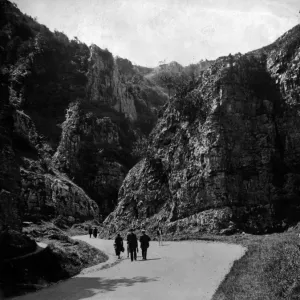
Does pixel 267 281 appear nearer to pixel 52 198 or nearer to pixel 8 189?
pixel 8 189

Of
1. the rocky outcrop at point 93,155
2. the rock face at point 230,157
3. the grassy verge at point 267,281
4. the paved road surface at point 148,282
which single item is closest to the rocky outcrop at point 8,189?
the paved road surface at point 148,282

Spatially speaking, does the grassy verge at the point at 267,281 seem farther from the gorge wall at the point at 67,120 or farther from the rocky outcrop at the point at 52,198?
the rocky outcrop at the point at 52,198

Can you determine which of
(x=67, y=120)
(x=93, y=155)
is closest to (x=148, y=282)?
(x=93, y=155)

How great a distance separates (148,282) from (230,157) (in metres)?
35.8

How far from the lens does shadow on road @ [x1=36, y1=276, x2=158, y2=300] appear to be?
1384cm

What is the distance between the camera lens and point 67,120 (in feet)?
323

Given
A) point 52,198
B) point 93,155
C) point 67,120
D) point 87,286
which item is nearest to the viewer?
point 87,286

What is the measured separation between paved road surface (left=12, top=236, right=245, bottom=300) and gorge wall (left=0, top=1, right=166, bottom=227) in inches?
1787

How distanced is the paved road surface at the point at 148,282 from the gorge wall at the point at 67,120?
45.4 m

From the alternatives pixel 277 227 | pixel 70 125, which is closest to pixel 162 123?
pixel 277 227

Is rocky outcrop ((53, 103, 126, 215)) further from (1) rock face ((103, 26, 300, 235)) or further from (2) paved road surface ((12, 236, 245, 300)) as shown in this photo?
(2) paved road surface ((12, 236, 245, 300))

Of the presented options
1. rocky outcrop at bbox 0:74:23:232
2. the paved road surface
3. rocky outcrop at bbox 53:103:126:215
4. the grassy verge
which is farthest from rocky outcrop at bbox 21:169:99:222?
the grassy verge

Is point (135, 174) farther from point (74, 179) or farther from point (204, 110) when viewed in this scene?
point (74, 179)

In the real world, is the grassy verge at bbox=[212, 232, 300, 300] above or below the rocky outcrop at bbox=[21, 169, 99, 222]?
below
